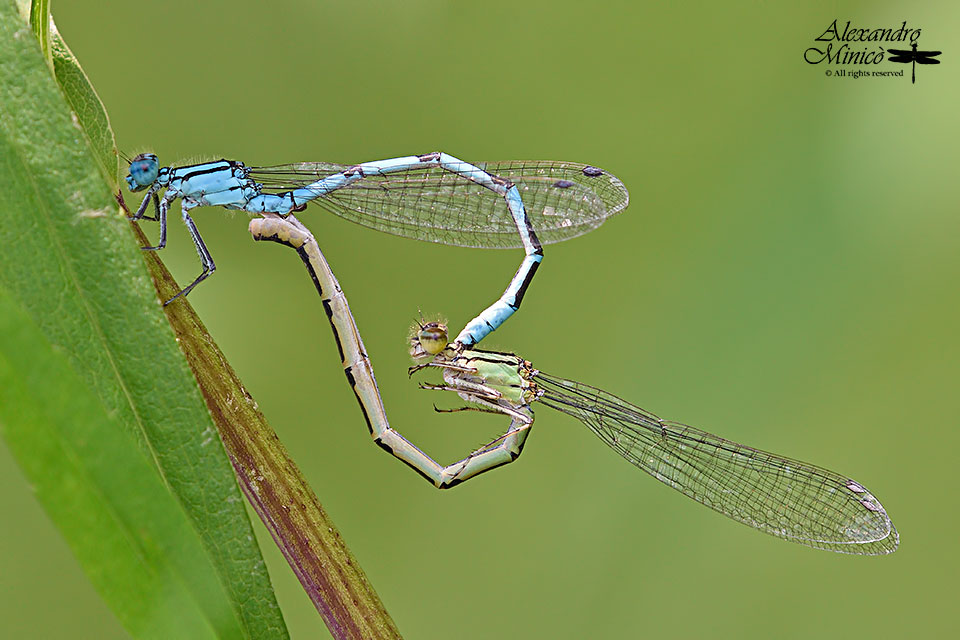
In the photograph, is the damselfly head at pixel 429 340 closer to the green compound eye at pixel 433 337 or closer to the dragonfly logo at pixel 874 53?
the green compound eye at pixel 433 337

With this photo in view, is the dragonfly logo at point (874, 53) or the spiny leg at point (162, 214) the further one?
the dragonfly logo at point (874, 53)

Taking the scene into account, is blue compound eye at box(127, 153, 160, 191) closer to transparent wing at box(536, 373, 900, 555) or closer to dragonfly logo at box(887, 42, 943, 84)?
transparent wing at box(536, 373, 900, 555)

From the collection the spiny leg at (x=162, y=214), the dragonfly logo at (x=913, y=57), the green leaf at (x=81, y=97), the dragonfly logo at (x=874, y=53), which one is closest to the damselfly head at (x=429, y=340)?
Result: the spiny leg at (x=162, y=214)

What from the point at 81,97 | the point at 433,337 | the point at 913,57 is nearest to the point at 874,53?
the point at 913,57

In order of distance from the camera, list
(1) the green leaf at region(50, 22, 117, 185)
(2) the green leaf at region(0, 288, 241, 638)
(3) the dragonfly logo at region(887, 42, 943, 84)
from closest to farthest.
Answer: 1. (2) the green leaf at region(0, 288, 241, 638)
2. (1) the green leaf at region(50, 22, 117, 185)
3. (3) the dragonfly logo at region(887, 42, 943, 84)

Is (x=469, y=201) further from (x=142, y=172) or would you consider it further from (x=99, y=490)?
(x=99, y=490)

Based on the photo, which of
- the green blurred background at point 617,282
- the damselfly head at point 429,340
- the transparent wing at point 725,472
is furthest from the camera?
the green blurred background at point 617,282

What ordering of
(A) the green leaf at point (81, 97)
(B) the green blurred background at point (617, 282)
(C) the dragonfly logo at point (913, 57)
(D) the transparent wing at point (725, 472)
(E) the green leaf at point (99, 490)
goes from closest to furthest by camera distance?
(E) the green leaf at point (99, 490) → (A) the green leaf at point (81, 97) → (D) the transparent wing at point (725, 472) → (B) the green blurred background at point (617, 282) → (C) the dragonfly logo at point (913, 57)

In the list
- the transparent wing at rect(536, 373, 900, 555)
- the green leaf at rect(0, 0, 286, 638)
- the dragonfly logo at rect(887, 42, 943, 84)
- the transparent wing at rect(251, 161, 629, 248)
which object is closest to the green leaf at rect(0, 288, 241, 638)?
the green leaf at rect(0, 0, 286, 638)
